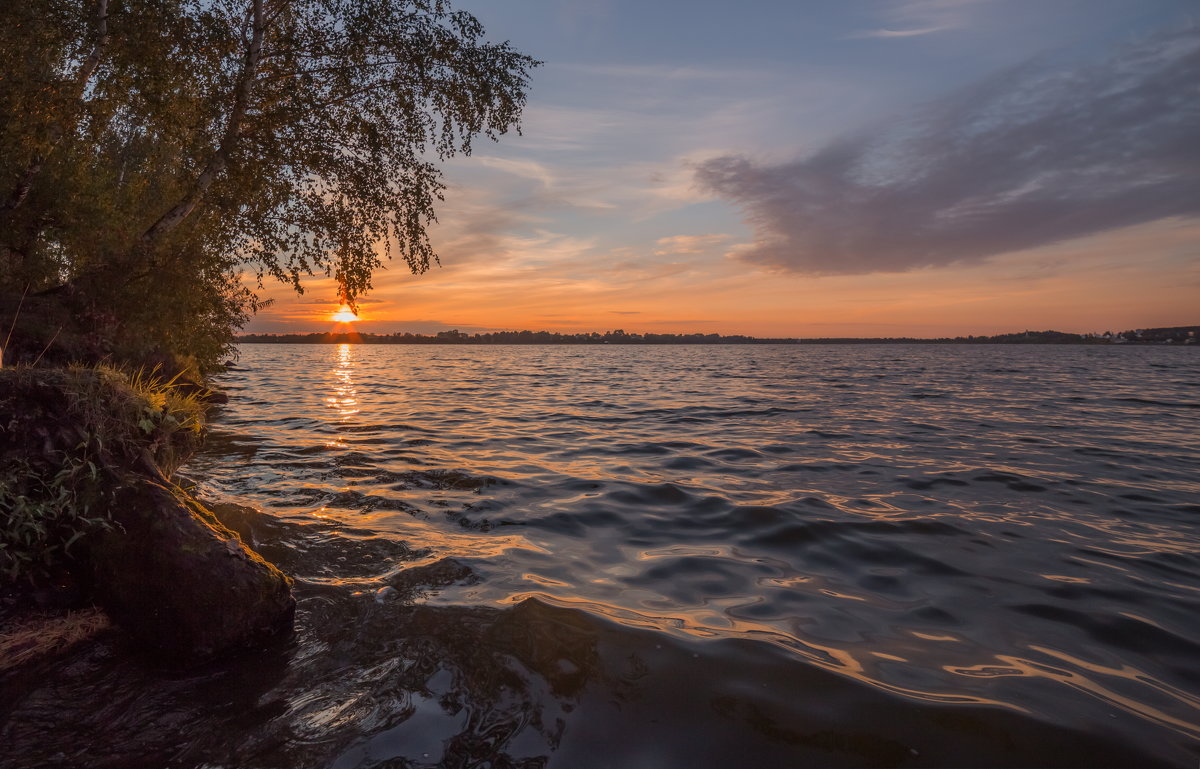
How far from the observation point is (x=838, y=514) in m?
8.11

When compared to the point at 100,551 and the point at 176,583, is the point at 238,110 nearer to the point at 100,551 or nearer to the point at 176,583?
the point at 100,551

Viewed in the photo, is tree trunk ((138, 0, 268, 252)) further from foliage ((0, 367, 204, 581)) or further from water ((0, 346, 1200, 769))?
foliage ((0, 367, 204, 581))

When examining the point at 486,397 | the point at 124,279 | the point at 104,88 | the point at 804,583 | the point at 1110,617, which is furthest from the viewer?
the point at 486,397

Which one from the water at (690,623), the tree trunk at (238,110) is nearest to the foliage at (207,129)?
the tree trunk at (238,110)

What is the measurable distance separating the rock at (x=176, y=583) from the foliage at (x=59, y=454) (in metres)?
0.24

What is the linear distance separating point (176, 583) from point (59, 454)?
5.24 ft

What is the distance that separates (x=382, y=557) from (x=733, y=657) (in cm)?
411

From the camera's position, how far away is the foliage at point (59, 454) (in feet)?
13.7

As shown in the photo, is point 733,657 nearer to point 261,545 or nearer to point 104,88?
point 261,545

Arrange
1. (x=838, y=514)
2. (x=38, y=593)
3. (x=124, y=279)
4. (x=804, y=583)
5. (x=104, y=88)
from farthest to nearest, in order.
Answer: (x=124, y=279), (x=104, y=88), (x=838, y=514), (x=804, y=583), (x=38, y=593)

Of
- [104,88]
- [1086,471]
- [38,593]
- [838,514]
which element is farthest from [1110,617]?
[104,88]

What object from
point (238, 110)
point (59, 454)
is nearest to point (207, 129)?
point (238, 110)

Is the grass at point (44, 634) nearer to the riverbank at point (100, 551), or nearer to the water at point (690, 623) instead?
the riverbank at point (100, 551)

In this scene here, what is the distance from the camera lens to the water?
3426 mm
